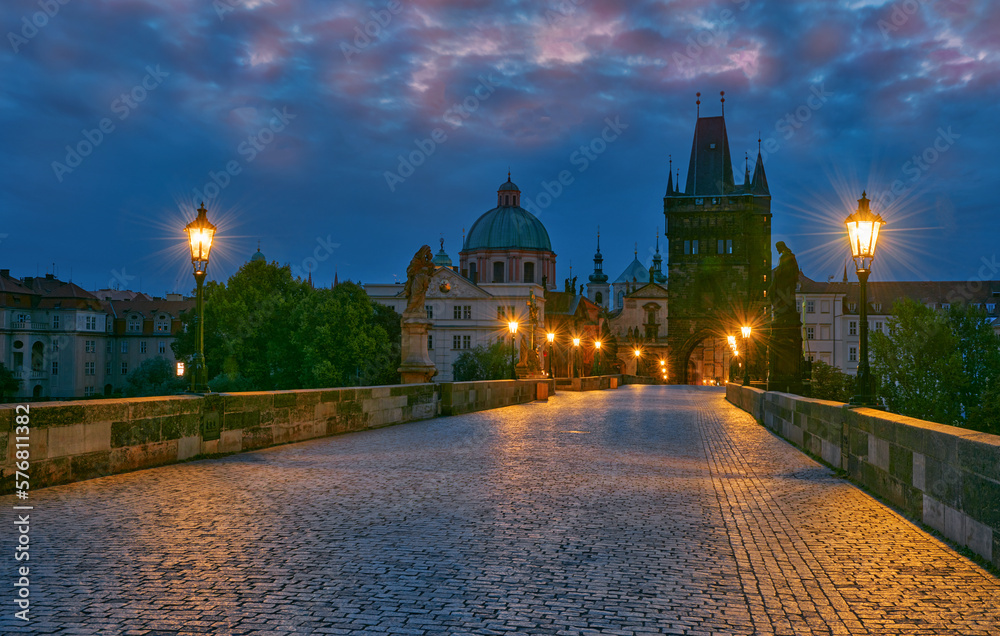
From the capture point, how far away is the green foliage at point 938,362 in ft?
199

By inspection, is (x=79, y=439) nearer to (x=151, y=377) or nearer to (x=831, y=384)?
(x=831, y=384)

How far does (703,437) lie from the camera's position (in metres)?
16.1

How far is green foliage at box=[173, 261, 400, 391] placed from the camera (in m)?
61.9

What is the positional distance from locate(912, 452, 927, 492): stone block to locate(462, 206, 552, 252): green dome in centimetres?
9296

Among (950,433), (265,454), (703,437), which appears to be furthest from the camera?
(703,437)

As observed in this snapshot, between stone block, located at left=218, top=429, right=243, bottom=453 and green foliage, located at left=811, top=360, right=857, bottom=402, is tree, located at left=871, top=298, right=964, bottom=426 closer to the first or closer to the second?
green foliage, located at left=811, top=360, right=857, bottom=402

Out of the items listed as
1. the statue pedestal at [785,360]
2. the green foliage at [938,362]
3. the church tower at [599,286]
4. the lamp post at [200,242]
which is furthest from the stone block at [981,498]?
the church tower at [599,286]

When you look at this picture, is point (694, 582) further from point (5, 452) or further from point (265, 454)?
point (265, 454)

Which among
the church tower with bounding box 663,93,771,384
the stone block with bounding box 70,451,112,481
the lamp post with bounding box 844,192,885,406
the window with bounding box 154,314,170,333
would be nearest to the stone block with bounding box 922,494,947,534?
the lamp post with bounding box 844,192,885,406

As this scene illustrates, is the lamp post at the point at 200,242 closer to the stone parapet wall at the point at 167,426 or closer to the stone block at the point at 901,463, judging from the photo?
the stone parapet wall at the point at 167,426

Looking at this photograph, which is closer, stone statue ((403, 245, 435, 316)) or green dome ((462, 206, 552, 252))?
stone statue ((403, 245, 435, 316))

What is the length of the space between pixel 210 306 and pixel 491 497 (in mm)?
64501

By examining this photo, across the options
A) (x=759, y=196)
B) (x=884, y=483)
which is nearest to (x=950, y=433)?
(x=884, y=483)

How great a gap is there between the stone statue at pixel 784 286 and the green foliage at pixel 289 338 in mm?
43978
